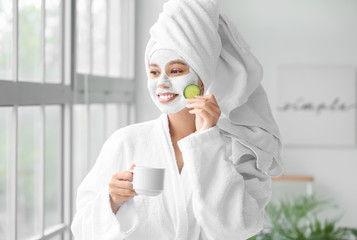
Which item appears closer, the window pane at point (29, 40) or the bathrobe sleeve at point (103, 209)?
the bathrobe sleeve at point (103, 209)

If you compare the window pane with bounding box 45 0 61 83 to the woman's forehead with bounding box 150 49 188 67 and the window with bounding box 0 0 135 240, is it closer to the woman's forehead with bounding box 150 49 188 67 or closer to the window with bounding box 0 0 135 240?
the window with bounding box 0 0 135 240

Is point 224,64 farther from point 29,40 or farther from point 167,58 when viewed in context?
point 29,40

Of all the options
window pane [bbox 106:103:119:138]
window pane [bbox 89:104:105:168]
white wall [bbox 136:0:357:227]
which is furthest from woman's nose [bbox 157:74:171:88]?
white wall [bbox 136:0:357:227]

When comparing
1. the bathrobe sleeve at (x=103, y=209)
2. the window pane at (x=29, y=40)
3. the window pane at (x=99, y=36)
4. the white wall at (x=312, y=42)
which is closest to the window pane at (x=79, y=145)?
the window pane at (x=99, y=36)

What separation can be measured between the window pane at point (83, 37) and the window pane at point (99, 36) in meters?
0.10

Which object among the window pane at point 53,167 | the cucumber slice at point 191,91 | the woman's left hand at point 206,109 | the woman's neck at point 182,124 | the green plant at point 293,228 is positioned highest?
the cucumber slice at point 191,91

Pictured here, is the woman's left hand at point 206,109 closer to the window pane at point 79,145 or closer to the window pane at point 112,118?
the window pane at point 79,145

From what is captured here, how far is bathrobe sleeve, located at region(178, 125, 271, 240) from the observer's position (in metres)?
1.47

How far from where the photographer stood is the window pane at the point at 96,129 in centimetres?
273

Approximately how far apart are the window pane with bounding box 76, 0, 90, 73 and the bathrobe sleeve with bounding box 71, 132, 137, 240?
3.32 feet

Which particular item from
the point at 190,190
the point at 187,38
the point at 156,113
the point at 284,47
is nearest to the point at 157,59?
the point at 187,38

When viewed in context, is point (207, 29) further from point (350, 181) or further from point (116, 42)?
point (350, 181)

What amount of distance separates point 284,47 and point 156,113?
8.84 feet

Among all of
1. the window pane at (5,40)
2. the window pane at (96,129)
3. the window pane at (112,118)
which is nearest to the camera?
the window pane at (5,40)
